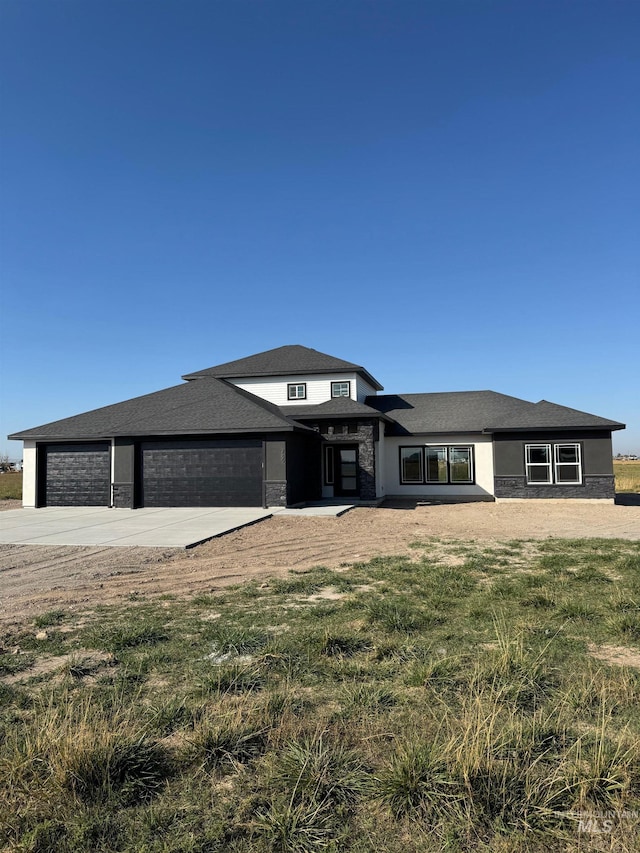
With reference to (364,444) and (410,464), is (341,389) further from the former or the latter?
(410,464)

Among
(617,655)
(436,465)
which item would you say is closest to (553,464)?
(436,465)

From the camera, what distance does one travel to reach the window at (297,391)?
25391 millimetres

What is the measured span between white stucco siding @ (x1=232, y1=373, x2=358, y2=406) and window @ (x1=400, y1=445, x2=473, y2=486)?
4149 millimetres

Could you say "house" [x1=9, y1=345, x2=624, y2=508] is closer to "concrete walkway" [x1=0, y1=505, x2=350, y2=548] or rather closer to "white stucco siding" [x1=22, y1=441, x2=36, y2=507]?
"white stucco siding" [x1=22, y1=441, x2=36, y2=507]

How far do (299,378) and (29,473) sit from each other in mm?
12788

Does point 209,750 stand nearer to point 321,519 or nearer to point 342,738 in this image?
point 342,738

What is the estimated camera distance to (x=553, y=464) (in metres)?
21.6

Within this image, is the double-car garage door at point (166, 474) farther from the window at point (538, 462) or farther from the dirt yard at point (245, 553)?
the window at point (538, 462)

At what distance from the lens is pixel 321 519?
15.5m

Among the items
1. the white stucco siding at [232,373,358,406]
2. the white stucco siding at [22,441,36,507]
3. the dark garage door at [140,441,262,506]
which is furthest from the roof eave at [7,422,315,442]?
the white stucco siding at [232,373,358,406]

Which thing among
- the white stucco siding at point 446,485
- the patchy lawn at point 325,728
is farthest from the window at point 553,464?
the patchy lawn at point 325,728

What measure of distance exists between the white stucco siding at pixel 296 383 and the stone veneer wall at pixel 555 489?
818cm

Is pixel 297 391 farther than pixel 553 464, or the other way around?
pixel 297 391

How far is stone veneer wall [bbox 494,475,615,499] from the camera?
20.8 metres
